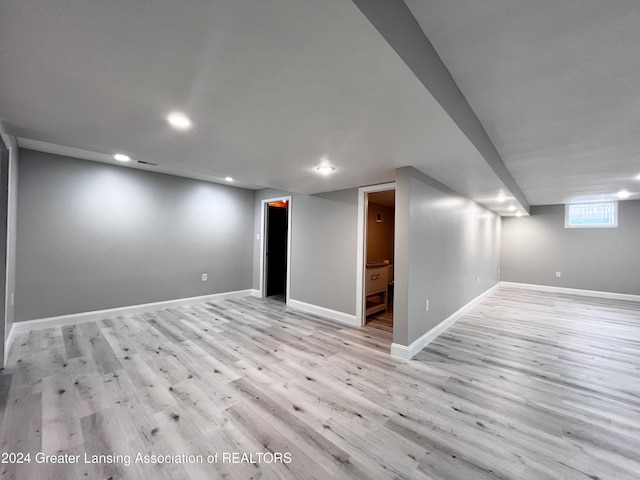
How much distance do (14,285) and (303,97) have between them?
4.46 m

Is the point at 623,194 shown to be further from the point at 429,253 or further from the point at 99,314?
the point at 99,314

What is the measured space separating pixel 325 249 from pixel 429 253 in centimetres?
175

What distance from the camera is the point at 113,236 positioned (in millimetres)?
4012

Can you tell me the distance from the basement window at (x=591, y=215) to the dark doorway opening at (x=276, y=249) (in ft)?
24.8

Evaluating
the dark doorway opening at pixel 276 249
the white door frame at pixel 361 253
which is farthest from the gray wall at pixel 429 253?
the dark doorway opening at pixel 276 249

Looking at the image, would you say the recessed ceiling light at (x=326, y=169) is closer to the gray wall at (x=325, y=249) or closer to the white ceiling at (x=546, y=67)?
the gray wall at (x=325, y=249)

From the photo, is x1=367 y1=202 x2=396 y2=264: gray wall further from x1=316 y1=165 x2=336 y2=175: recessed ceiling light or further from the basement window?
the basement window

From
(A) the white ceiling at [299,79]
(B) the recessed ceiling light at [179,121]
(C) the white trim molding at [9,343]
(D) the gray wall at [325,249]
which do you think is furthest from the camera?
(D) the gray wall at [325,249]

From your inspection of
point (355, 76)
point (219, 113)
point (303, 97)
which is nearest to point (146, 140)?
point (219, 113)

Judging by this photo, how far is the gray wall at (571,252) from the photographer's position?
19.4 feet

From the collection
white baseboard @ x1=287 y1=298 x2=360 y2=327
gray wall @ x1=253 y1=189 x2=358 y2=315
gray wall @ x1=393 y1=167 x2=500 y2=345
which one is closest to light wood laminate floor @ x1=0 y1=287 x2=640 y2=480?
white baseboard @ x1=287 y1=298 x2=360 y2=327

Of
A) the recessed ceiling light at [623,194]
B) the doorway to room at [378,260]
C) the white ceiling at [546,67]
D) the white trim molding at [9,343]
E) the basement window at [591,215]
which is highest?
the recessed ceiling light at [623,194]

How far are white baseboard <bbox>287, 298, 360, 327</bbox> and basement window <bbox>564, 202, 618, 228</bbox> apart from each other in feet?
22.9

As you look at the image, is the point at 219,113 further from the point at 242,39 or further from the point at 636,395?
the point at 636,395
